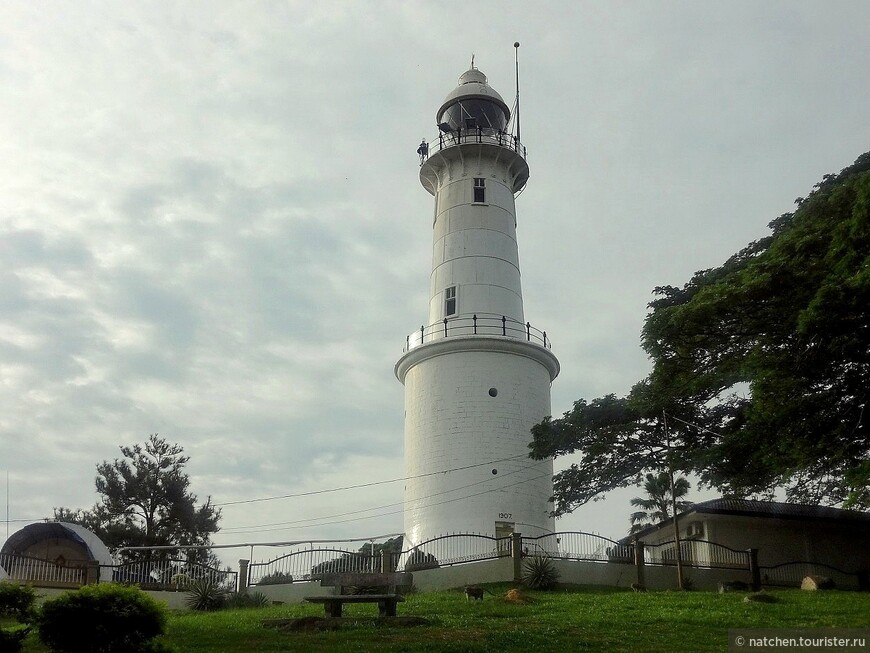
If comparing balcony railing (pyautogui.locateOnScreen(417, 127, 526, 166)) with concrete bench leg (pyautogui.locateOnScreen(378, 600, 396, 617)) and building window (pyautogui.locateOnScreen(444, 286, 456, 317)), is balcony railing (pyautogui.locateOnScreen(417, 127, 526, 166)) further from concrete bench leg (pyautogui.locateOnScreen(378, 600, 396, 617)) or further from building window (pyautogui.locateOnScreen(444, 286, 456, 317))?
concrete bench leg (pyautogui.locateOnScreen(378, 600, 396, 617))

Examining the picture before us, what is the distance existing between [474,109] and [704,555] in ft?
56.2

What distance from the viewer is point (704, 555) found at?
81.4ft

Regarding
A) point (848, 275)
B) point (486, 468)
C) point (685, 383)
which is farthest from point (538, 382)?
point (848, 275)

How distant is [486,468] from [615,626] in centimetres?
1202

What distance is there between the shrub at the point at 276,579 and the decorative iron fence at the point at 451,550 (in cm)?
331

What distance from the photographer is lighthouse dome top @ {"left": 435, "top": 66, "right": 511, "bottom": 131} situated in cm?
3183

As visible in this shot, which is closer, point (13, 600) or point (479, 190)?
point (13, 600)

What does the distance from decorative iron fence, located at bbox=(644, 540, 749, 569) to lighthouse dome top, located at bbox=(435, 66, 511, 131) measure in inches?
613

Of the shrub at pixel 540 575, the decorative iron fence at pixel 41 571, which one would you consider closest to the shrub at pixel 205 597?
the decorative iron fence at pixel 41 571

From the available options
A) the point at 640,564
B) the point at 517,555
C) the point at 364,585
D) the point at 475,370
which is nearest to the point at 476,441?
the point at 475,370

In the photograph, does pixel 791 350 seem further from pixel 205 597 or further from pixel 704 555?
pixel 205 597

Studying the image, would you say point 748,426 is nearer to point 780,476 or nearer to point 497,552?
point 780,476

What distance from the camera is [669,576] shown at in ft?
76.1

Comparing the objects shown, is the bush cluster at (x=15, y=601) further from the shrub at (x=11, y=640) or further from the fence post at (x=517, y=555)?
the fence post at (x=517, y=555)
